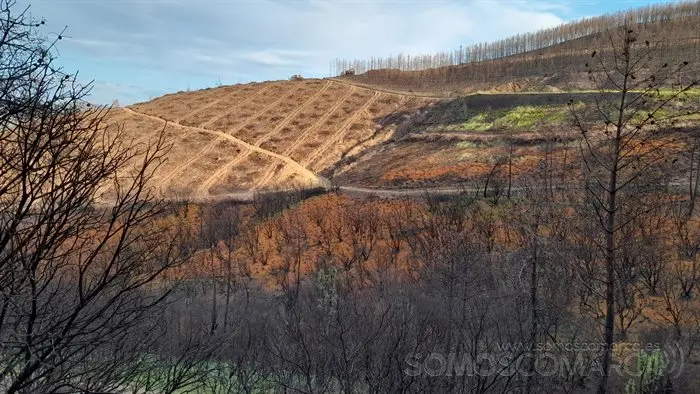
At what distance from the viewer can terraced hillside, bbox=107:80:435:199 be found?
146 ft

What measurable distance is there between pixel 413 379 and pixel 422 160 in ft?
100

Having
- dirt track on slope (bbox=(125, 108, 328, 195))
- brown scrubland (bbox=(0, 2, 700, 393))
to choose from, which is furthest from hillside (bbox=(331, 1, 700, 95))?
dirt track on slope (bbox=(125, 108, 328, 195))

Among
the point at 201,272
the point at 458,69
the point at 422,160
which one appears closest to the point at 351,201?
the point at 422,160

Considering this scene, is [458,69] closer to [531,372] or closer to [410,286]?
[410,286]

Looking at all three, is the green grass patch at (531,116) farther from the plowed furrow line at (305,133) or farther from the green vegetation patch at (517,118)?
the plowed furrow line at (305,133)

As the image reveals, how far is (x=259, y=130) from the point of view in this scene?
5534cm

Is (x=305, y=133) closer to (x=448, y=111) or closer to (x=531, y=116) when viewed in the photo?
(x=448, y=111)

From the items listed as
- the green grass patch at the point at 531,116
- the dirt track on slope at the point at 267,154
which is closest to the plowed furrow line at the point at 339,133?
the dirt track on slope at the point at 267,154

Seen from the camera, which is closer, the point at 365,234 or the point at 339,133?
the point at 365,234

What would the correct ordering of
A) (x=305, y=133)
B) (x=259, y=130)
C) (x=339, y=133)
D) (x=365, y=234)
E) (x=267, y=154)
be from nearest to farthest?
(x=365, y=234) → (x=267, y=154) → (x=339, y=133) → (x=305, y=133) → (x=259, y=130)

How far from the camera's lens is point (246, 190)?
138ft

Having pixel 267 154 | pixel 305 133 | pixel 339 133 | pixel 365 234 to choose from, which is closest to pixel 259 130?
pixel 305 133

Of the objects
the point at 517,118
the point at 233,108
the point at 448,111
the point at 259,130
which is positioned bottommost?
the point at 259,130

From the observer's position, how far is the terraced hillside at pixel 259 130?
4453 cm
